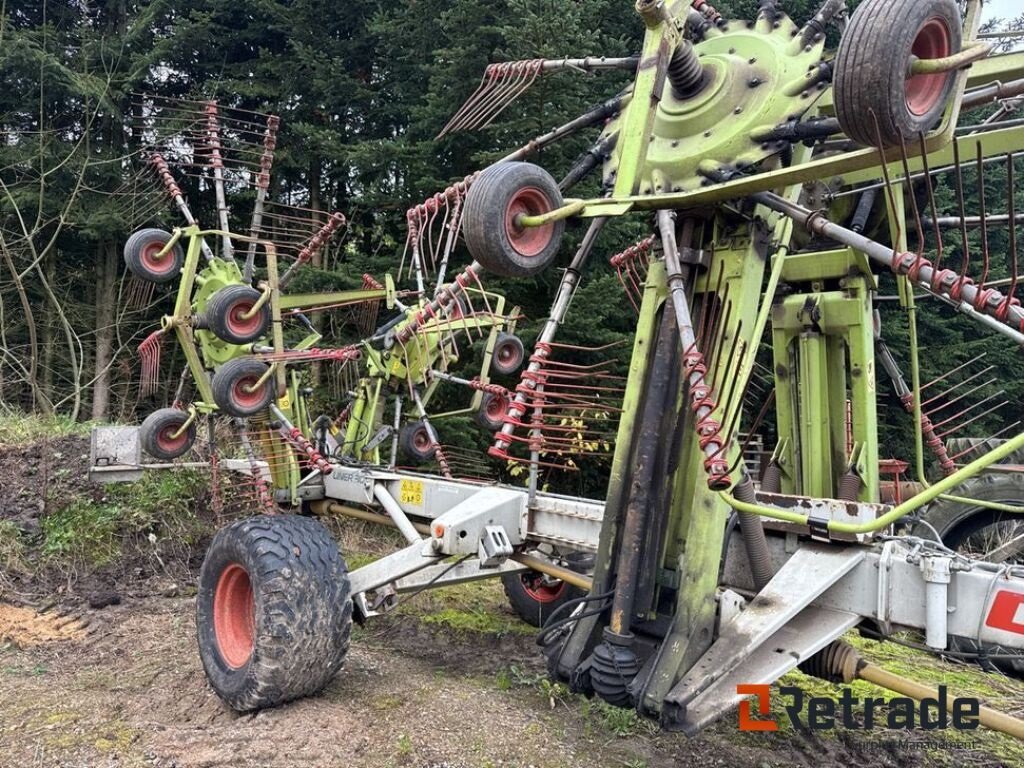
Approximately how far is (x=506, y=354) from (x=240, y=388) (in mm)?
2355

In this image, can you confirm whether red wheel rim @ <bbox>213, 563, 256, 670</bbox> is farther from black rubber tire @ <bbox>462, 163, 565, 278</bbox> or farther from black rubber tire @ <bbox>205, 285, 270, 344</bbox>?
black rubber tire @ <bbox>462, 163, 565, 278</bbox>

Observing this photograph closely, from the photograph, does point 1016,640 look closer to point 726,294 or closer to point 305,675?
point 726,294

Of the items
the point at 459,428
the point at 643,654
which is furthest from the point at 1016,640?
the point at 459,428

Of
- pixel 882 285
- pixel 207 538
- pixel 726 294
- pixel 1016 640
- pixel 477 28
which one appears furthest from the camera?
pixel 882 285

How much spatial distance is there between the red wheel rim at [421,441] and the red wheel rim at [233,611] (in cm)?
294

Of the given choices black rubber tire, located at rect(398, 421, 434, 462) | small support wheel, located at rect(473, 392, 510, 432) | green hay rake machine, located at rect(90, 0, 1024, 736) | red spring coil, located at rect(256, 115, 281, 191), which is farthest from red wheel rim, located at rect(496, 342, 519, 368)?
red spring coil, located at rect(256, 115, 281, 191)

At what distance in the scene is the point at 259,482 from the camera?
231 inches

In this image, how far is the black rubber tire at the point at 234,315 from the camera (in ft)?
17.7

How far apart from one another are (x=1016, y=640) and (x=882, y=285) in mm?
12610

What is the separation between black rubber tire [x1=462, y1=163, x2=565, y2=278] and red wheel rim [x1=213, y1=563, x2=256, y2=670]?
2.21 metres

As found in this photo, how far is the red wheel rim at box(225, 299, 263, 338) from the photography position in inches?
214

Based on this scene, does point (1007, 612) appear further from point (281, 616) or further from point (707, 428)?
point (281, 616)

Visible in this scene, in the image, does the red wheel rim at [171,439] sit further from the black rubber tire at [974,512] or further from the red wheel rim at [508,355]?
the black rubber tire at [974,512]

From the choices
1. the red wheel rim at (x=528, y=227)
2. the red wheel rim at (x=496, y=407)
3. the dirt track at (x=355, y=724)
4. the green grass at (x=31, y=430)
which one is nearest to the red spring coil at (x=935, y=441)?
the dirt track at (x=355, y=724)
